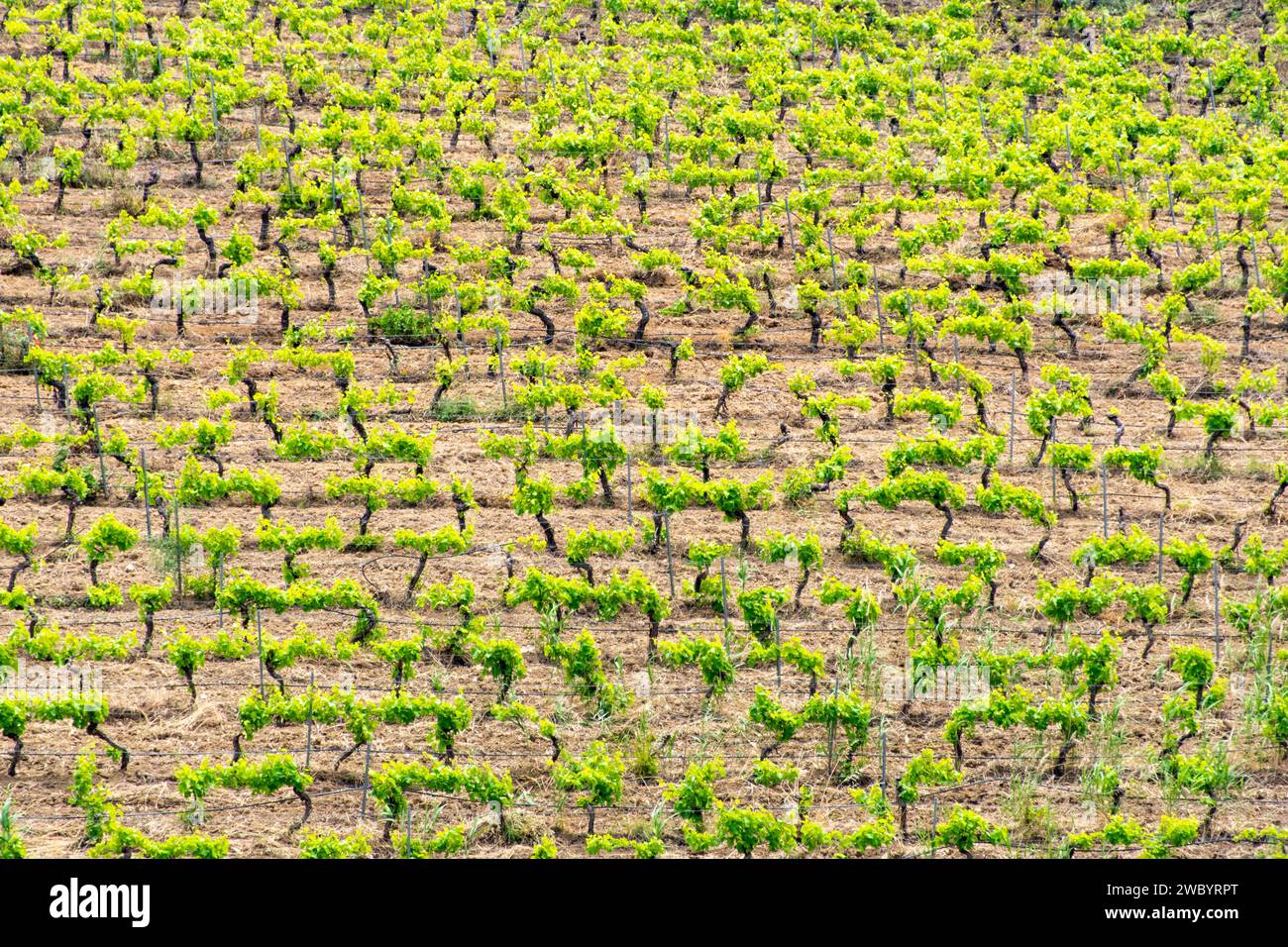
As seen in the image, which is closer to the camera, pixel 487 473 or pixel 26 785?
pixel 26 785

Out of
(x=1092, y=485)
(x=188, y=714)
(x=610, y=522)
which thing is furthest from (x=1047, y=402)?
(x=188, y=714)

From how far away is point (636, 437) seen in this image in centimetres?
2000

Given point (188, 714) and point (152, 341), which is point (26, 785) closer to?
point (188, 714)

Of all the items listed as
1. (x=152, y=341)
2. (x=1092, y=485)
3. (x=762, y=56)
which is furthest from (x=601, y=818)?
(x=762, y=56)

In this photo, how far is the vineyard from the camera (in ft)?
51.0

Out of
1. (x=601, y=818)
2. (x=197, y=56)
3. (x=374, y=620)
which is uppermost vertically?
(x=197, y=56)

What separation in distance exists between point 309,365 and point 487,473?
9.48 feet

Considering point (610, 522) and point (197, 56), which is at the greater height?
point (197, 56)

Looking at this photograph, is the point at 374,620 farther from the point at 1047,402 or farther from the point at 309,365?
the point at 1047,402

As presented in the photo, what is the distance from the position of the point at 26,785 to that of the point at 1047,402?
1085 cm

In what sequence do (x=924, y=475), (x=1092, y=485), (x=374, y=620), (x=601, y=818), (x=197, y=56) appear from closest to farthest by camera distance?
(x=601, y=818) → (x=374, y=620) → (x=924, y=475) → (x=1092, y=485) → (x=197, y=56)

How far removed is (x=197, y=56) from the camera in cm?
2794

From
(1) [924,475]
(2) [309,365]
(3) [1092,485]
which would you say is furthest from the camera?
(2) [309,365]

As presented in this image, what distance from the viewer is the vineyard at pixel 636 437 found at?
15531mm
